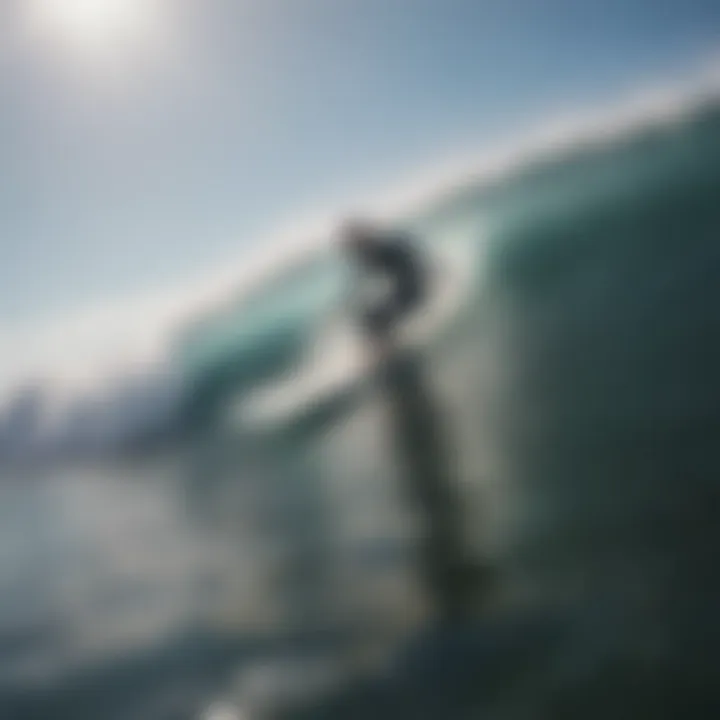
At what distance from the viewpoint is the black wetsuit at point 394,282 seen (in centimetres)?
302

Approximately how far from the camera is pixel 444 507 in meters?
2.44

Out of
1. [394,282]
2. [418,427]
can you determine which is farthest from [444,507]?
[394,282]

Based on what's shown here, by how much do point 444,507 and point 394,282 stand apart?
3.10 ft

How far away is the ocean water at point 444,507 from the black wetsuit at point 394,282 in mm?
83

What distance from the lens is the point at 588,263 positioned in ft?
10.0

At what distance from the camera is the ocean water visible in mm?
1928

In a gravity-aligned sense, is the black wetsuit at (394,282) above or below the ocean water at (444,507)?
above

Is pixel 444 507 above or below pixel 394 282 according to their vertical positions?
below

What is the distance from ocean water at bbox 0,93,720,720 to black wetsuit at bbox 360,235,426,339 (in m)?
0.08

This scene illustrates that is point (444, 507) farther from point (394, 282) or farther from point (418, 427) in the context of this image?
point (394, 282)

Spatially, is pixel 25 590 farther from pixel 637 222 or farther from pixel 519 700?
pixel 637 222

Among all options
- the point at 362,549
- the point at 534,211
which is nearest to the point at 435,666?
the point at 362,549

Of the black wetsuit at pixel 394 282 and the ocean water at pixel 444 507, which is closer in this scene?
the ocean water at pixel 444 507

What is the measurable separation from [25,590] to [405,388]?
1357mm
